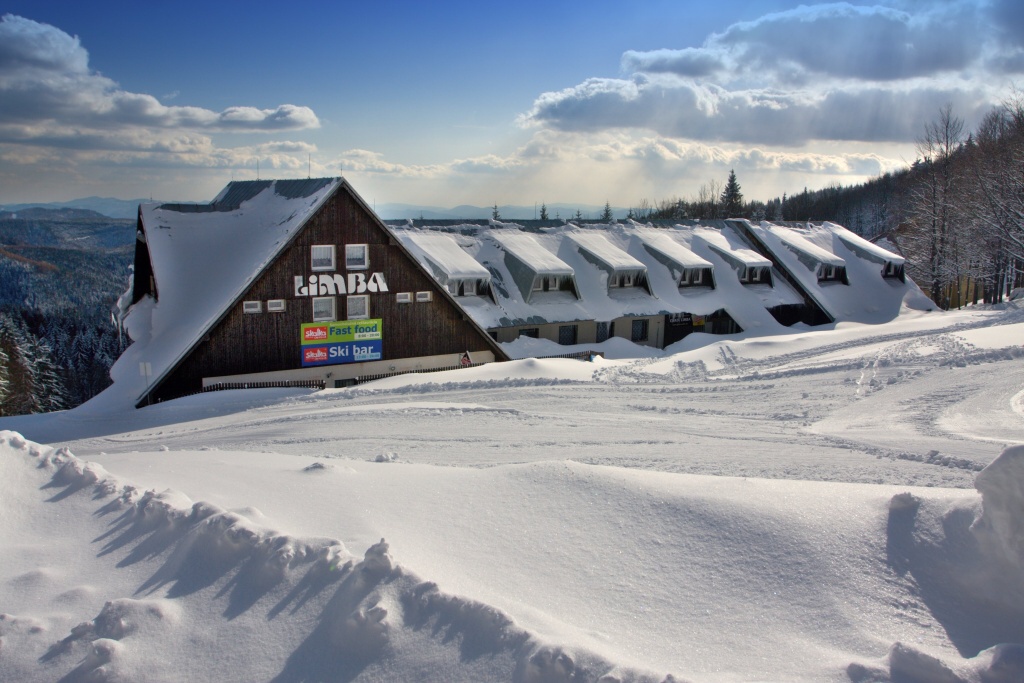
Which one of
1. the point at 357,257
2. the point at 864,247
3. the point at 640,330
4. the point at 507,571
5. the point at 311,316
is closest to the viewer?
the point at 507,571

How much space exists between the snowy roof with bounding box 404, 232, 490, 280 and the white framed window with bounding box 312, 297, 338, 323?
23.9 feet

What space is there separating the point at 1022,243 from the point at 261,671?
163ft

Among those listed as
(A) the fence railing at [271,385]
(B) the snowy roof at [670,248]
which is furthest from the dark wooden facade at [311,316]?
(B) the snowy roof at [670,248]

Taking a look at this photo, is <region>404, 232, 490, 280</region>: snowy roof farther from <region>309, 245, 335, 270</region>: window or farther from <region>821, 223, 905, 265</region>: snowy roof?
<region>821, 223, 905, 265</region>: snowy roof

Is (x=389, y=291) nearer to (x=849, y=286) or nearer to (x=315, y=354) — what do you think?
(x=315, y=354)

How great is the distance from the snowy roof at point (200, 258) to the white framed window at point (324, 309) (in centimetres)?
253

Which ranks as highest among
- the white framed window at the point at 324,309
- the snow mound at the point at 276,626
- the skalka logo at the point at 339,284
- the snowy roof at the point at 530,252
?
the snowy roof at the point at 530,252

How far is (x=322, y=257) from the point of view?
25.3 metres

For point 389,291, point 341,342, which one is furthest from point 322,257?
point 341,342

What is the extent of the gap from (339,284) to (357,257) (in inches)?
51.4

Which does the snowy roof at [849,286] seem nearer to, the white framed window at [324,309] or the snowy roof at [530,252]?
the snowy roof at [530,252]

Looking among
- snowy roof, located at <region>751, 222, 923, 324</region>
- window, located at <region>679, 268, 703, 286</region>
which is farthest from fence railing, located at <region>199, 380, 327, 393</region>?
snowy roof, located at <region>751, 222, 923, 324</region>

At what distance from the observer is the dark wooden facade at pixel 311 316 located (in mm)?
23438

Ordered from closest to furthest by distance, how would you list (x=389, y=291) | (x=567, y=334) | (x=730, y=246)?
(x=389, y=291) → (x=567, y=334) → (x=730, y=246)
